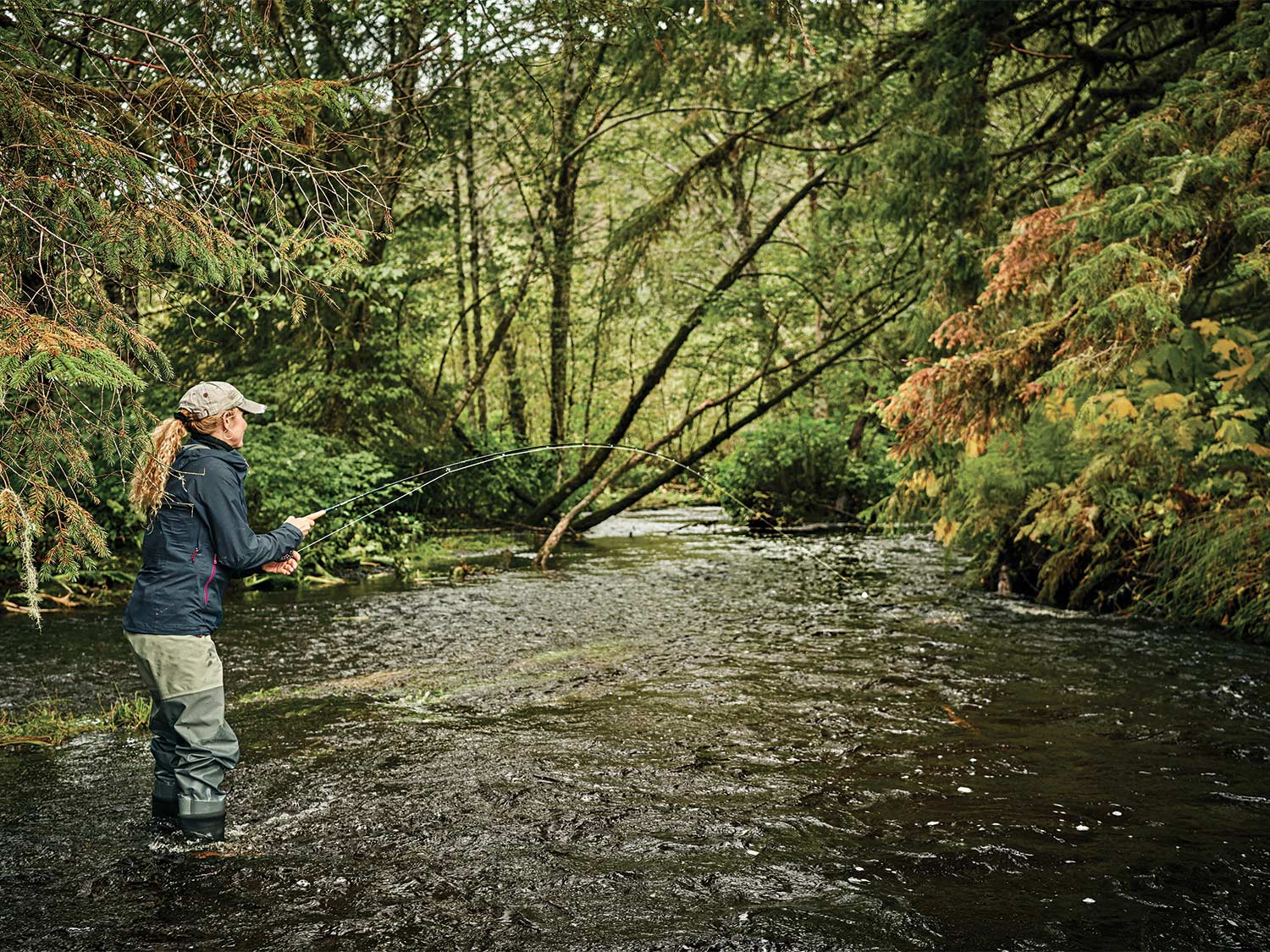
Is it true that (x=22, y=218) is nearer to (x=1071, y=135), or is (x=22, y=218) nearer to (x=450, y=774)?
(x=450, y=774)

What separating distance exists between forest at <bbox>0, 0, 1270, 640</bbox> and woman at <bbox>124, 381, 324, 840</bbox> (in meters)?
0.19

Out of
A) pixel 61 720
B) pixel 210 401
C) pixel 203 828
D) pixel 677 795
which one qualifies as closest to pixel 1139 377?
pixel 677 795

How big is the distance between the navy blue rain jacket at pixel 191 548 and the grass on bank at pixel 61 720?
6.39ft

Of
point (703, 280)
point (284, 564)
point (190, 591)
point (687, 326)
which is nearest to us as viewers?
point (190, 591)

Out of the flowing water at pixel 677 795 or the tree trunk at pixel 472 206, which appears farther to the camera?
the tree trunk at pixel 472 206

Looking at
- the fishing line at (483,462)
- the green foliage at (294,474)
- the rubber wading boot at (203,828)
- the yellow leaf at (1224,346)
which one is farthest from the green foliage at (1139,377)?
the green foliage at (294,474)

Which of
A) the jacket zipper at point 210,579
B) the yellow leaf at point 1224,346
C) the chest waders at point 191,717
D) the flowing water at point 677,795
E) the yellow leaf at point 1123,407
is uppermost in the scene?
the yellow leaf at point 1224,346

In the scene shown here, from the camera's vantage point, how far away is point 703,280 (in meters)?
20.3

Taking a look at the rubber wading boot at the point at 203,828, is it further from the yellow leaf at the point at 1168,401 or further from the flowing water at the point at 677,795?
the yellow leaf at the point at 1168,401

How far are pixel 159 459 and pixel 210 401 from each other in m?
0.35

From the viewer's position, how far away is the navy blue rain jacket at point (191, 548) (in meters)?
4.21

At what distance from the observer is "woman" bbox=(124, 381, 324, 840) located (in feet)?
13.7

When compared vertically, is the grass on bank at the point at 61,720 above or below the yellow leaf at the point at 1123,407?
below

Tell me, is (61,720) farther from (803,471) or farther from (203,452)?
(803,471)
